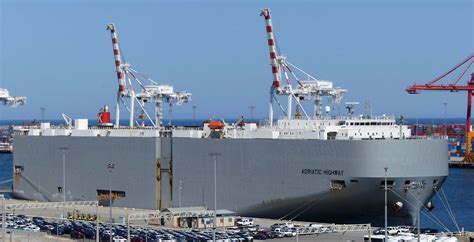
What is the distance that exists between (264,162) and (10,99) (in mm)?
33070

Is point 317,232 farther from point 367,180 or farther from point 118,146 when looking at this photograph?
point 118,146

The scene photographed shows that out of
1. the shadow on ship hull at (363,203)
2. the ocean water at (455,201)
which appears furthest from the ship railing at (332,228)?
the ocean water at (455,201)

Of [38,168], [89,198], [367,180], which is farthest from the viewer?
[38,168]

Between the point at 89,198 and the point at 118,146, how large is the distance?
4.55 m

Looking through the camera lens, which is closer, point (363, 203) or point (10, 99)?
point (363, 203)

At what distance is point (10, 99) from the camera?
88.2 meters

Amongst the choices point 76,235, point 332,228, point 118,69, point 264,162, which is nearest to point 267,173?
point 264,162

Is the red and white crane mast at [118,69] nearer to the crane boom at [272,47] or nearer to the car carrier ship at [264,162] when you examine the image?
the car carrier ship at [264,162]

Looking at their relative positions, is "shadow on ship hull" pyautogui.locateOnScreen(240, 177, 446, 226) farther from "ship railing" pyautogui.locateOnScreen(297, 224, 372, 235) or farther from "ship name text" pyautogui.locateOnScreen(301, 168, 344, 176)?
"ship railing" pyautogui.locateOnScreen(297, 224, 372, 235)

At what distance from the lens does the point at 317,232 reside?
2093 inches

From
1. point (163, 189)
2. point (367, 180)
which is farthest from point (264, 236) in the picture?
point (163, 189)

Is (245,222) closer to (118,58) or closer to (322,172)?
(322,172)

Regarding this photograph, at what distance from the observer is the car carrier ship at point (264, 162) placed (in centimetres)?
5750

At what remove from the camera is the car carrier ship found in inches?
2264
